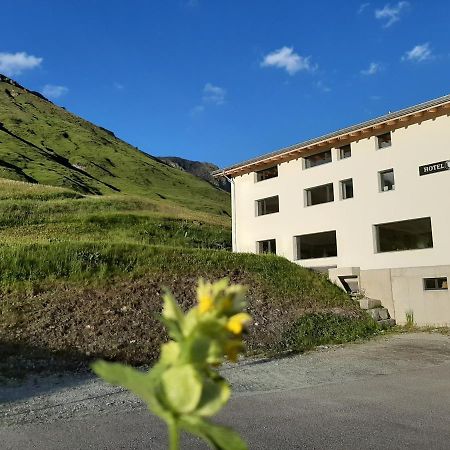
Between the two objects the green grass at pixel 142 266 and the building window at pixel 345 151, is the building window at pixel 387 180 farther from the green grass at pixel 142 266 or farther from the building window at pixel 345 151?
the green grass at pixel 142 266

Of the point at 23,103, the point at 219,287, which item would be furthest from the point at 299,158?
the point at 23,103

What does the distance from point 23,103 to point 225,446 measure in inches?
7204

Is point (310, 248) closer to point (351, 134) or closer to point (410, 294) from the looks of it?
point (351, 134)

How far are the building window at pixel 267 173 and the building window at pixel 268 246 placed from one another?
3.86 m

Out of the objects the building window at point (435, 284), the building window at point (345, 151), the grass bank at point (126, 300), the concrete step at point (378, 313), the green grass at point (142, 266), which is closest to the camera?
the grass bank at point (126, 300)

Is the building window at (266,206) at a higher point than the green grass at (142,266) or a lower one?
higher

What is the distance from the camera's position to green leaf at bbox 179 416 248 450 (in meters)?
0.58

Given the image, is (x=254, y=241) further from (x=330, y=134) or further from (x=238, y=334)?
(x=238, y=334)

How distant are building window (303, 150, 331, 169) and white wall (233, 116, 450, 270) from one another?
396 millimetres

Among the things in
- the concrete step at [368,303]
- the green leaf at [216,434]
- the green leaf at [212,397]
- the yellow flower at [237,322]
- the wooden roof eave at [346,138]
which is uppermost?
the wooden roof eave at [346,138]

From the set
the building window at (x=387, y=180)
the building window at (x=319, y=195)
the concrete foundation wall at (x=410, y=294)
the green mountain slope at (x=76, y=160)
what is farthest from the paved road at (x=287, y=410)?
the green mountain slope at (x=76, y=160)

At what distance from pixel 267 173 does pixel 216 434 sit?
2941 cm

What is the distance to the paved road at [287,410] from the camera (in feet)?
23.0

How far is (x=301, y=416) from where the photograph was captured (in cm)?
829
